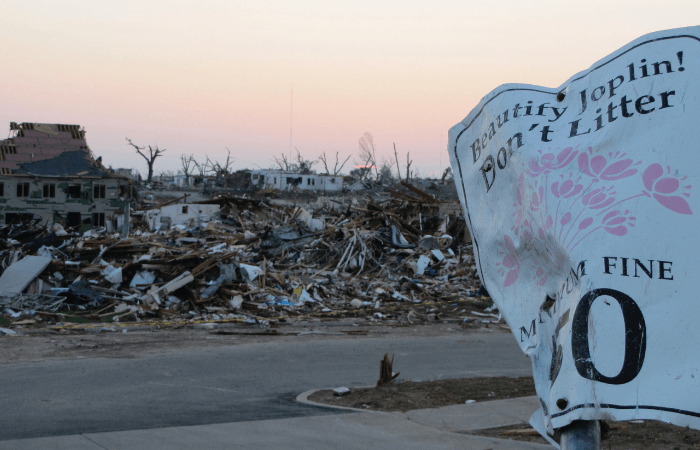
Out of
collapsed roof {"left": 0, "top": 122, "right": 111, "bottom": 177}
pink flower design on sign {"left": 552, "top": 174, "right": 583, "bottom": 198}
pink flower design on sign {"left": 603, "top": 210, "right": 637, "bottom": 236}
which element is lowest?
pink flower design on sign {"left": 603, "top": 210, "right": 637, "bottom": 236}

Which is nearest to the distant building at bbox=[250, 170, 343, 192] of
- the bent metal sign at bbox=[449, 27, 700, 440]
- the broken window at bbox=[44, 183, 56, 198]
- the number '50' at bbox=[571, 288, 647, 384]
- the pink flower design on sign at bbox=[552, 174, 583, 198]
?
the broken window at bbox=[44, 183, 56, 198]

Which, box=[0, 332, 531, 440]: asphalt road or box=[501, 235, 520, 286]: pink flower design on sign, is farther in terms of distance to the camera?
box=[0, 332, 531, 440]: asphalt road

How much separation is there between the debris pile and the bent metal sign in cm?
1367

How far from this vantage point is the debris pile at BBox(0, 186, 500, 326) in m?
17.0

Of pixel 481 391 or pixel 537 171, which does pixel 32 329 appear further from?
pixel 537 171

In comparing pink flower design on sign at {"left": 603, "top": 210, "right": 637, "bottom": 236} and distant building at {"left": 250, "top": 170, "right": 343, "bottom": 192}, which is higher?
distant building at {"left": 250, "top": 170, "right": 343, "bottom": 192}

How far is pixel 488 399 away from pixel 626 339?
6490 millimetres

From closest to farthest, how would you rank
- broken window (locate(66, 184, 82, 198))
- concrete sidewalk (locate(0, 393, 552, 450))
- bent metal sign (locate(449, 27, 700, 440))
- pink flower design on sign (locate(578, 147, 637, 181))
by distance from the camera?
bent metal sign (locate(449, 27, 700, 440)) < pink flower design on sign (locate(578, 147, 637, 181)) < concrete sidewalk (locate(0, 393, 552, 450)) < broken window (locate(66, 184, 82, 198))

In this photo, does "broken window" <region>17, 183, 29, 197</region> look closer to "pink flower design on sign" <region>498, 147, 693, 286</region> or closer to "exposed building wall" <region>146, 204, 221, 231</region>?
"exposed building wall" <region>146, 204, 221, 231</region>

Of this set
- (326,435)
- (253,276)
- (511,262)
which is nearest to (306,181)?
(253,276)

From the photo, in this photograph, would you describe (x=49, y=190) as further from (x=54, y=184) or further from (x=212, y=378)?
(x=212, y=378)

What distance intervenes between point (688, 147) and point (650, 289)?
647 mm

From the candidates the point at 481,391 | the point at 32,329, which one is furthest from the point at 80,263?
the point at 481,391

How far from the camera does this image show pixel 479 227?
367 cm
